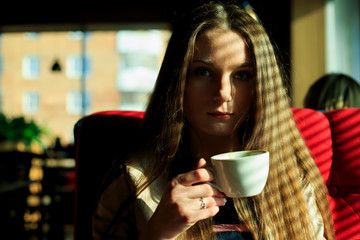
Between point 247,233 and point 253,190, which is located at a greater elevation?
point 253,190

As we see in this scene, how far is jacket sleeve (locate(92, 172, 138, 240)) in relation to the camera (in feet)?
2.98

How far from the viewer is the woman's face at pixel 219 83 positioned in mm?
876

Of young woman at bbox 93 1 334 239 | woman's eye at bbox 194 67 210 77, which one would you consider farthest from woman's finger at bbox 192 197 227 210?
woman's eye at bbox 194 67 210 77

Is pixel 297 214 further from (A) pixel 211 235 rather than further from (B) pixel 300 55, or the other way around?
(B) pixel 300 55

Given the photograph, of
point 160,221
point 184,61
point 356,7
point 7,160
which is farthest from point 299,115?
point 356,7

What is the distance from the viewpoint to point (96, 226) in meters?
0.91

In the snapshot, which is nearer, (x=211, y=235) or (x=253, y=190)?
(x=253, y=190)

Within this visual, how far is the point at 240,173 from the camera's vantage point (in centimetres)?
64

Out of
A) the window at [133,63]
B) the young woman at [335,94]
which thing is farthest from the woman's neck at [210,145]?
the window at [133,63]

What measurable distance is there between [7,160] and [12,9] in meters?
4.61

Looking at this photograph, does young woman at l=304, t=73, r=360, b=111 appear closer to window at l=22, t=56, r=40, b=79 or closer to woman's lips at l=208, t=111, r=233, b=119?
woman's lips at l=208, t=111, r=233, b=119

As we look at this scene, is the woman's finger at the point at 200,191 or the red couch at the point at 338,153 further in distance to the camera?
the red couch at the point at 338,153

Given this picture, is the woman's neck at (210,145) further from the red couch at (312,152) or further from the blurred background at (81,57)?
the blurred background at (81,57)

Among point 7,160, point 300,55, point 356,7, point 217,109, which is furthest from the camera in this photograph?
point 300,55
